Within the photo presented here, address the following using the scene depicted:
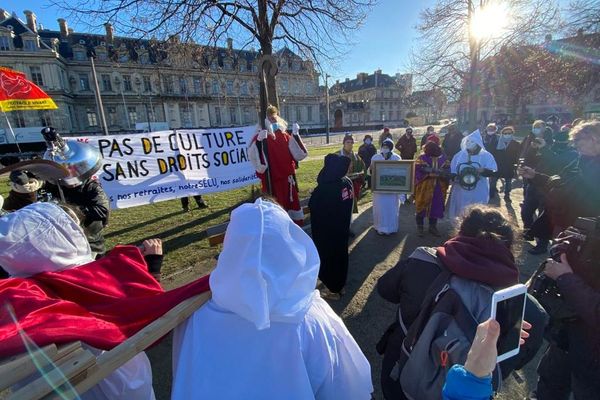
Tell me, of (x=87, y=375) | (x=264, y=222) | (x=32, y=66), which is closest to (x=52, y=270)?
(x=87, y=375)

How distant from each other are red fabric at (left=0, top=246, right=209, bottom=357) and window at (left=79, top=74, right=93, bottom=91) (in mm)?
63441

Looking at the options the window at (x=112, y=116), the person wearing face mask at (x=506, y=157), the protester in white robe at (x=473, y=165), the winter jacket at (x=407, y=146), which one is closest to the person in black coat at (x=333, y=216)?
the protester in white robe at (x=473, y=165)

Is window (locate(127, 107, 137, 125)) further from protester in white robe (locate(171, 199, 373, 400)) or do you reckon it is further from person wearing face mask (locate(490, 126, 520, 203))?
protester in white robe (locate(171, 199, 373, 400))

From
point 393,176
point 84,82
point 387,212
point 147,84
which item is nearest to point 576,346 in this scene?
point 393,176

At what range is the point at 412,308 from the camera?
1.78m

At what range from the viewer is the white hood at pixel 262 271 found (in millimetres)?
1061

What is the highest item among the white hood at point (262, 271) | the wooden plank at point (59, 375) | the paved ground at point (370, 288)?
the white hood at point (262, 271)

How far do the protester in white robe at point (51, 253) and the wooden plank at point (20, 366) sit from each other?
335 mm

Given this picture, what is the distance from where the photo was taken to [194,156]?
7.00m

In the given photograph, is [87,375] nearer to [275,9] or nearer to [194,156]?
[194,156]

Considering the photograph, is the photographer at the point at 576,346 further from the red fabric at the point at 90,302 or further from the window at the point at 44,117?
the window at the point at 44,117

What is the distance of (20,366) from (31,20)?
64.8 meters

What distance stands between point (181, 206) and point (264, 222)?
7733mm

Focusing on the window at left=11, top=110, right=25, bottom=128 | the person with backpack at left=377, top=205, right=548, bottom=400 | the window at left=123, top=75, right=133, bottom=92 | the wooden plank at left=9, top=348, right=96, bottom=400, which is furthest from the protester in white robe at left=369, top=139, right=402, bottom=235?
the window at left=123, top=75, right=133, bottom=92
